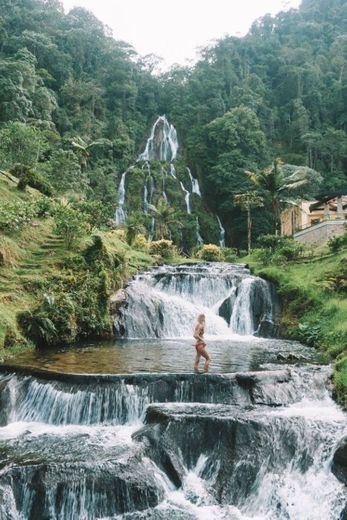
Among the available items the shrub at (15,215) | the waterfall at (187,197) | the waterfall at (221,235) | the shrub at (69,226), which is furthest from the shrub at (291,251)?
the waterfall at (187,197)

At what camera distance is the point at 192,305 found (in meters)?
18.9

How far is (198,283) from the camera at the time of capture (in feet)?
65.0

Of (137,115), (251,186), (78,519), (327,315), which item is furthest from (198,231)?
(78,519)

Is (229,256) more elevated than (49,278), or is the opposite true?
(229,256)

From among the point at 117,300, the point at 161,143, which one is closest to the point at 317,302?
the point at 117,300

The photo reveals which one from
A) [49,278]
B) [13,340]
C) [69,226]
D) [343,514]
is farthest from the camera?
[69,226]

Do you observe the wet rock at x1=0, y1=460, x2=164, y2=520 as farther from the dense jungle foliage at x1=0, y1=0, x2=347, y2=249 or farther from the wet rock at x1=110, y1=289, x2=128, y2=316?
the dense jungle foliage at x1=0, y1=0, x2=347, y2=249

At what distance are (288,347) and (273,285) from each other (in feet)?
16.9

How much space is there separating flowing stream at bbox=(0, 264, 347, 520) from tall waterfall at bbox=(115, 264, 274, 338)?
4.65 metres

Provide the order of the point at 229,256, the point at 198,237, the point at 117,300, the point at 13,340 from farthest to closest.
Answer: the point at 198,237 → the point at 229,256 → the point at 117,300 → the point at 13,340

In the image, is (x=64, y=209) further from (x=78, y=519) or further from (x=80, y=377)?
(x=78, y=519)

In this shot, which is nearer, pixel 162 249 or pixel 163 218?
pixel 162 249

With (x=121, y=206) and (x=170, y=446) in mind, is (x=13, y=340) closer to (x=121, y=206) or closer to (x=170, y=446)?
(x=170, y=446)

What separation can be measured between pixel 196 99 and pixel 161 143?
9830mm
